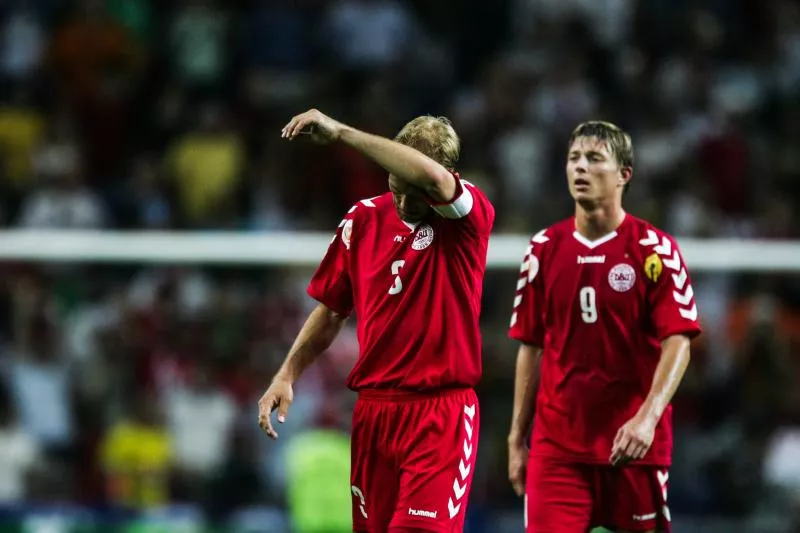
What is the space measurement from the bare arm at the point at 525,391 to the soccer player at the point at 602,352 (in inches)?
4.5

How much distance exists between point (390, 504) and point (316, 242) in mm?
5062

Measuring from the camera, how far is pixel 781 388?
10.2 meters

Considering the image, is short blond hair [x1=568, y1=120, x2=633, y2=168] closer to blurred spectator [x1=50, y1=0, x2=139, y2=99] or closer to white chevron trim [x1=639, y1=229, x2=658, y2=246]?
white chevron trim [x1=639, y1=229, x2=658, y2=246]

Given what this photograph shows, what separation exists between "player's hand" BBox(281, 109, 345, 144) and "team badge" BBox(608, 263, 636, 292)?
67.7 inches

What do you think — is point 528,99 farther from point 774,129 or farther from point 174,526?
point 174,526

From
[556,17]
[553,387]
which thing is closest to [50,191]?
[556,17]

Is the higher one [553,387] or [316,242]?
[316,242]

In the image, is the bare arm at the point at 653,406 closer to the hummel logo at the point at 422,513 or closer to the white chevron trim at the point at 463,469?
the white chevron trim at the point at 463,469

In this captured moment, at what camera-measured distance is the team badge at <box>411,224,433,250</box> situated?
223 inches

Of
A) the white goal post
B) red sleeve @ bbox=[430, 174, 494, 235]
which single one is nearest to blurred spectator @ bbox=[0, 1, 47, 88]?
the white goal post

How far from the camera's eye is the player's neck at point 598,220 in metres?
6.36

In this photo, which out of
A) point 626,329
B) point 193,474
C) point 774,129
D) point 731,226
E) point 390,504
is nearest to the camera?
point 390,504

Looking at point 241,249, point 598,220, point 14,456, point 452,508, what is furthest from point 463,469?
point 14,456

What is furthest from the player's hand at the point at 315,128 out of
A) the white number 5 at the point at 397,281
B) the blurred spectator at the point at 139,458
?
the blurred spectator at the point at 139,458
